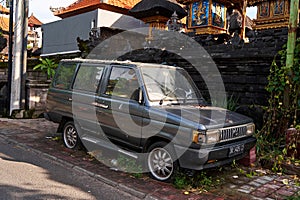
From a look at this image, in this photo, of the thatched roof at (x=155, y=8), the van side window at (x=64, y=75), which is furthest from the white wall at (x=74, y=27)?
the van side window at (x=64, y=75)

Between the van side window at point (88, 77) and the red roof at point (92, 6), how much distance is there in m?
13.9

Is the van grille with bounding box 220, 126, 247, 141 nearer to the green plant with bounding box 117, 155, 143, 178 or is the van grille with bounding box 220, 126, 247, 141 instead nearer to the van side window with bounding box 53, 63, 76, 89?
the green plant with bounding box 117, 155, 143, 178

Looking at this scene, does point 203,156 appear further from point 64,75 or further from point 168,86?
point 64,75

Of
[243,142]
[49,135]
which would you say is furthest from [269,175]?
[49,135]

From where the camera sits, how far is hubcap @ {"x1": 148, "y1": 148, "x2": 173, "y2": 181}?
4.62 meters

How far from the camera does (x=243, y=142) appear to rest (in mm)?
4871

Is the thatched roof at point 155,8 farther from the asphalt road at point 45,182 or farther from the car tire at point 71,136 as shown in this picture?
the asphalt road at point 45,182

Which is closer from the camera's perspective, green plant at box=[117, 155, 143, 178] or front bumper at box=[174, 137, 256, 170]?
front bumper at box=[174, 137, 256, 170]

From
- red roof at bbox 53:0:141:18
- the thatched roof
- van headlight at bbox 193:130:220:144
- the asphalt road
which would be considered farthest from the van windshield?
red roof at bbox 53:0:141:18

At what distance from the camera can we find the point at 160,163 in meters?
4.73

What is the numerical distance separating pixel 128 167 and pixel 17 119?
259 inches

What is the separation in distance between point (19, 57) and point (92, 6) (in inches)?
395

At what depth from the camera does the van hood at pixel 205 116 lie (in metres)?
4.40

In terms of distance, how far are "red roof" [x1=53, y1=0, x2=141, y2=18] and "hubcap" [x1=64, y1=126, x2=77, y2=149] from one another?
14.1 meters
